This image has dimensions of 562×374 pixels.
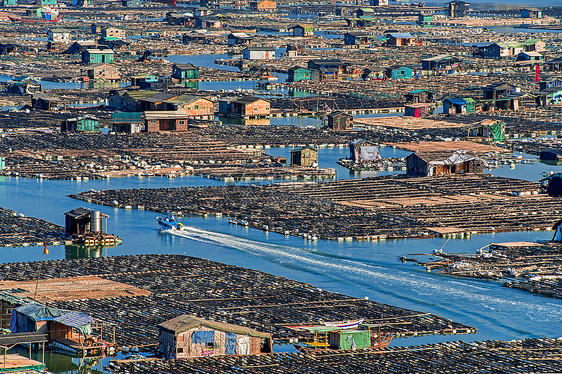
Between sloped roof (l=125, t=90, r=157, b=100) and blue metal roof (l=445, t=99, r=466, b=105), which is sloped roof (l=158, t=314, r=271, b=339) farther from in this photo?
blue metal roof (l=445, t=99, r=466, b=105)

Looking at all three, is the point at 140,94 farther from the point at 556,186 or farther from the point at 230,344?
the point at 230,344

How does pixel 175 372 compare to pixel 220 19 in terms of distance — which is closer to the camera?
pixel 175 372

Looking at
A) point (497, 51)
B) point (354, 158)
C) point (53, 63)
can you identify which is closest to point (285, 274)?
point (354, 158)

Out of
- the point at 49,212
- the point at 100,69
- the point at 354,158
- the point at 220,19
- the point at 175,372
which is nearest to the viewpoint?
the point at 175,372

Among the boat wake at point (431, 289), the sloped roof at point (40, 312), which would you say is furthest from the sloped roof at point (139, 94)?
the sloped roof at point (40, 312)

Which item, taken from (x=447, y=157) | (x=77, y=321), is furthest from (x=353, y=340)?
(x=447, y=157)

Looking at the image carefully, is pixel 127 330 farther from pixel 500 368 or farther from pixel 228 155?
pixel 228 155

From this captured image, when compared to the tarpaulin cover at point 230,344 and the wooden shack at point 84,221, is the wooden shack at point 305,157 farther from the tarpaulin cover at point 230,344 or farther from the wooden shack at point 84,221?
the tarpaulin cover at point 230,344
